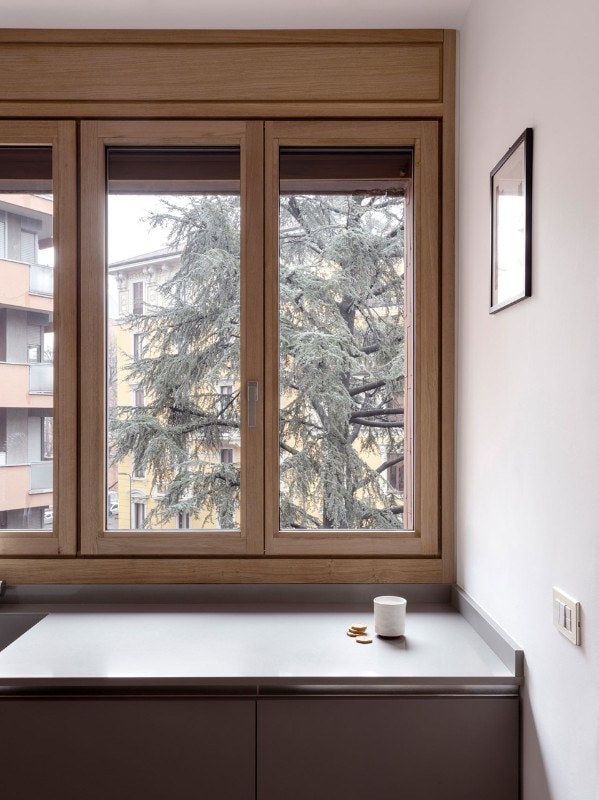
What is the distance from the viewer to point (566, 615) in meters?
1.21

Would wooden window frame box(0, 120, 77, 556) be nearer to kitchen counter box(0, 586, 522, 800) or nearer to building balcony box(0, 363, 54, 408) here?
building balcony box(0, 363, 54, 408)

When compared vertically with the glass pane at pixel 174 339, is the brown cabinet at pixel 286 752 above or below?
below

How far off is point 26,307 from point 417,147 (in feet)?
4.61

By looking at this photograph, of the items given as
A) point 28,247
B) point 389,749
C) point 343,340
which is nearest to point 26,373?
point 28,247

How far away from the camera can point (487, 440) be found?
5.71 ft

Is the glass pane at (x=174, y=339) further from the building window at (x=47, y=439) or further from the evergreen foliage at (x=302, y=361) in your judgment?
the building window at (x=47, y=439)

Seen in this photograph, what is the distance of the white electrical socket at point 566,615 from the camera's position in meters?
1.16

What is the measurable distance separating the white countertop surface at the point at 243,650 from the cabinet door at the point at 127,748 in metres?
0.07

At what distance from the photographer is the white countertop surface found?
151 centimetres

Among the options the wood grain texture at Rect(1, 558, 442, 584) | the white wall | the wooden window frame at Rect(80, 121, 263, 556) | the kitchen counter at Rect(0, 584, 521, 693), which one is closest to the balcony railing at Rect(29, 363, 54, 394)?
the wooden window frame at Rect(80, 121, 263, 556)

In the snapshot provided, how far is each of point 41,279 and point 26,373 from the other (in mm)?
320
